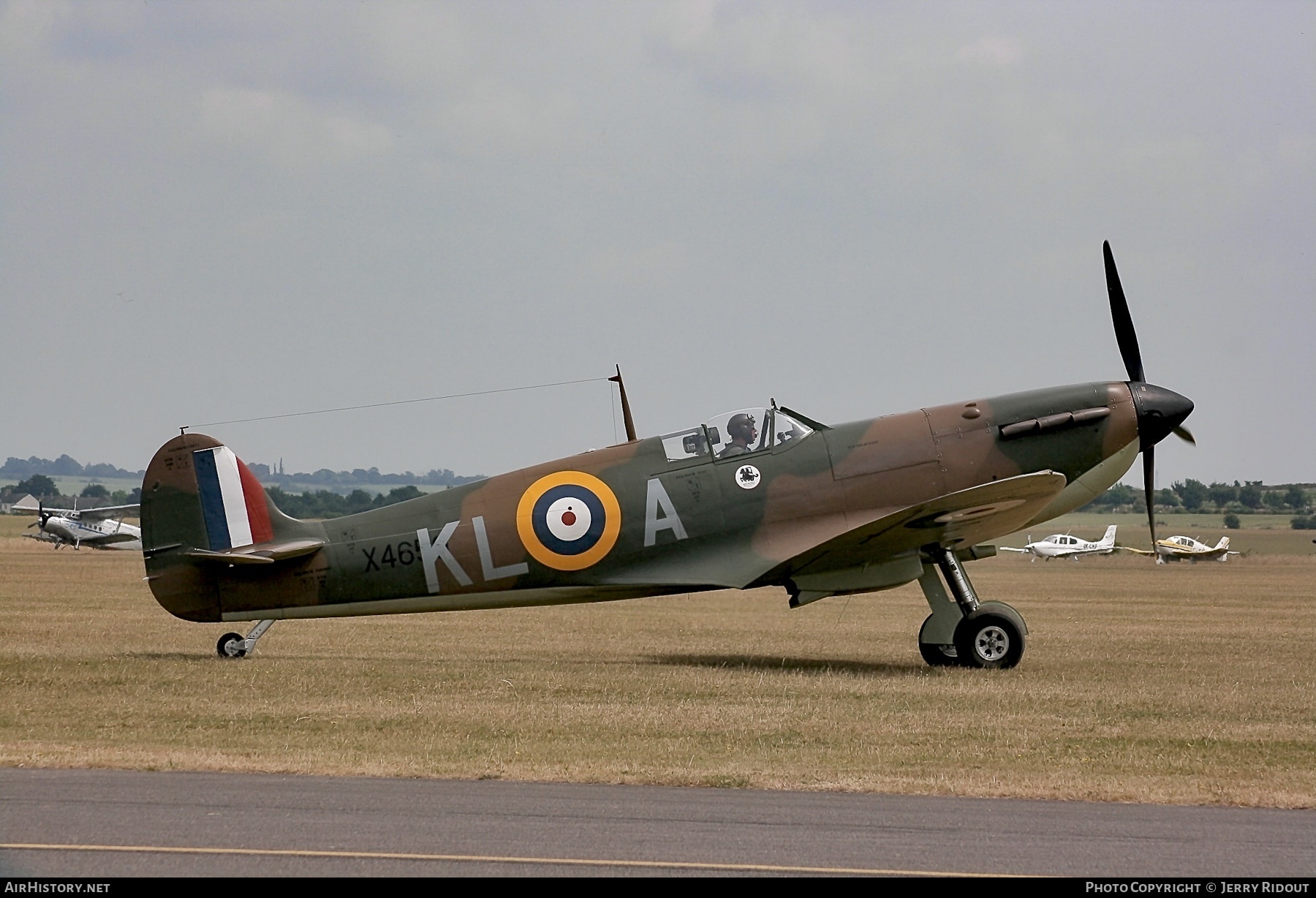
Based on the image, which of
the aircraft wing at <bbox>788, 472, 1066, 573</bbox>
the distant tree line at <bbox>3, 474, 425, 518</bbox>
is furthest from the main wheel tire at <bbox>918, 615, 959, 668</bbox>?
the distant tree line at <bbox>3, 474, 425, 518</bbox>

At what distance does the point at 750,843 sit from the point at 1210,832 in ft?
7.11

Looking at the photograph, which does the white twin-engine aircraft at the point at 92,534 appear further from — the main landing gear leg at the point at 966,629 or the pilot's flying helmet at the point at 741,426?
the main landing gear leg at the point at 966,629

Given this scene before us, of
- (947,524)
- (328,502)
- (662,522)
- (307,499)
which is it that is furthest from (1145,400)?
(328,502)

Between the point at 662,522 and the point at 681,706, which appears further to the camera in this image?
the point at 662,522

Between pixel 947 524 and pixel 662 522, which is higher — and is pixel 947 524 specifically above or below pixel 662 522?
below

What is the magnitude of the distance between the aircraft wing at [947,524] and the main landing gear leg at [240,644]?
5.06 meters

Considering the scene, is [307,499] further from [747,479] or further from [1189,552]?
[747,479]

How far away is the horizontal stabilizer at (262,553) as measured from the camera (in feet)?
42.9

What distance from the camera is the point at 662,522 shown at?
13.3m

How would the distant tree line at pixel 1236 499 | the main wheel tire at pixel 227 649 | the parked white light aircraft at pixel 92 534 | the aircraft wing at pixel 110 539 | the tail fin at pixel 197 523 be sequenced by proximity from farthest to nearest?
the distant tree line at pixel 1236 499 → the aircraft wing at pixel 110 539 → the parked white light aircraft at pixel 92 534 → the main wheel tire at pixel 227 649 → the tail fin at pixel 197 523

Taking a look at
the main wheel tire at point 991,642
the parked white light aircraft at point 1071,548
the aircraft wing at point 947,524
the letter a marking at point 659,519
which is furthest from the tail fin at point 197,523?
the parked white light aircraft at point 1071,548

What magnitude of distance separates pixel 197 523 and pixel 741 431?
17.1 ft

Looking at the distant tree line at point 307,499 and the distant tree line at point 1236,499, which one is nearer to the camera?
the distant tree line at point 307,499
